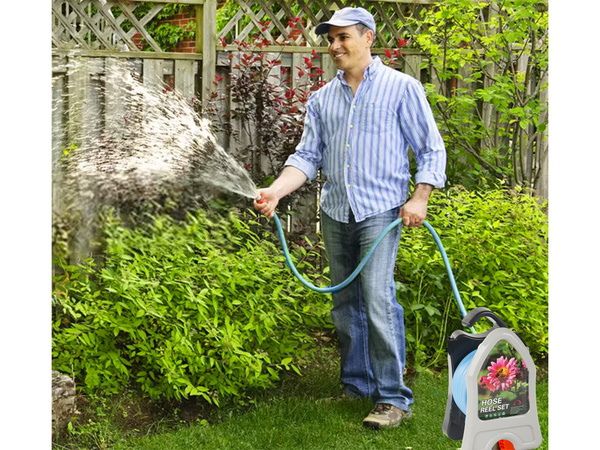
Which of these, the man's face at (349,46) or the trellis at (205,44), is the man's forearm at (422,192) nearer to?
the man's face at (349,46)

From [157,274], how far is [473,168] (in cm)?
276

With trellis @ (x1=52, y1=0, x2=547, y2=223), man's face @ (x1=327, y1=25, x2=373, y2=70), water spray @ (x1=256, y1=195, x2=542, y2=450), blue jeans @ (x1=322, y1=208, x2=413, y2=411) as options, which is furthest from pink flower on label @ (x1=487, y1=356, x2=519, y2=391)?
trellis @ (x1=52, y1=0, x2=547, y2=223)

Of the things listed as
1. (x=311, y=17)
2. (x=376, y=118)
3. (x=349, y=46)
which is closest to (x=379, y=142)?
(x=376, y=118)

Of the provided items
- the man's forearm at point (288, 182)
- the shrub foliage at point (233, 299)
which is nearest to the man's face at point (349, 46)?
the man's forearm at point (288, 182)

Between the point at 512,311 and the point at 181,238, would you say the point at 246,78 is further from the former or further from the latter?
the point at 512,311

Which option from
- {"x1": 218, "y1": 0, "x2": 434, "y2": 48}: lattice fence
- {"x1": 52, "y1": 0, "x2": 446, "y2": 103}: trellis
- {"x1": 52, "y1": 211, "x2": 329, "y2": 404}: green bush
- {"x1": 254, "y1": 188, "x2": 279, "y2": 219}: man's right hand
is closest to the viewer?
{"x1": 254, "y1": 188, "x2": 279, "y2": 219}: man's right hand

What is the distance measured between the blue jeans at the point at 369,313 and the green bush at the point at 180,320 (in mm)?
258

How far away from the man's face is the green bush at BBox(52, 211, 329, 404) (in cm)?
108

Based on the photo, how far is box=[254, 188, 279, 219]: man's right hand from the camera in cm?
322

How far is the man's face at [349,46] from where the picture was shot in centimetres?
334

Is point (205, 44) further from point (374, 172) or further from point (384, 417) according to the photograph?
point (384, 417)

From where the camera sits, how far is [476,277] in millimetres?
4246

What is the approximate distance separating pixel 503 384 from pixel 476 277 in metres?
1.48

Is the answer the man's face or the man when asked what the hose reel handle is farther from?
the man's face
